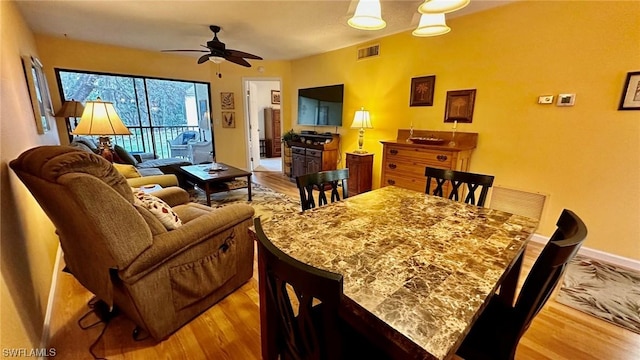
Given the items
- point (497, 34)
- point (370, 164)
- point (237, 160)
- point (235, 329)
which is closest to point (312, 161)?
point (370, 164)

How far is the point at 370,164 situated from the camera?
4.16m

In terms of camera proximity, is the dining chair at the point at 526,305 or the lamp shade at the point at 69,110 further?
the lamp shade at the point at 69,110

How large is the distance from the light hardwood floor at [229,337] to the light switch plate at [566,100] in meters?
1.87

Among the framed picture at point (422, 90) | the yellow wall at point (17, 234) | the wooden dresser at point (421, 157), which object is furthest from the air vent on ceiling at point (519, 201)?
the yellow wall at point (17, 234)

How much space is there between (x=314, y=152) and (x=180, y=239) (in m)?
3.46

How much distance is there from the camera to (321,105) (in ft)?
16.4

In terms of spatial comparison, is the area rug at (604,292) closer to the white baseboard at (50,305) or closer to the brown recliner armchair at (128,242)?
the brown recliner armchair at (128,242)

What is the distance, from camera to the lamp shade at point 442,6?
1.32 meters

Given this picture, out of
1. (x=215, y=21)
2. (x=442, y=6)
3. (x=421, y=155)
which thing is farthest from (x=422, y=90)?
(x=215, y=21)

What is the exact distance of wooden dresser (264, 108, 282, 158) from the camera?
8.53m

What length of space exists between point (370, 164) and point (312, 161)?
3.81 feet

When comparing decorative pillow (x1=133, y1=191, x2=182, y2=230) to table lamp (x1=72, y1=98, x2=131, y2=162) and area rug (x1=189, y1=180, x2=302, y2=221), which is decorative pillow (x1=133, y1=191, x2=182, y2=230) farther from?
area rug (x1=189, y1=180, x2=302, y2=221)

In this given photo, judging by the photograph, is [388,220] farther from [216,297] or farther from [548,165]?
[548,165]

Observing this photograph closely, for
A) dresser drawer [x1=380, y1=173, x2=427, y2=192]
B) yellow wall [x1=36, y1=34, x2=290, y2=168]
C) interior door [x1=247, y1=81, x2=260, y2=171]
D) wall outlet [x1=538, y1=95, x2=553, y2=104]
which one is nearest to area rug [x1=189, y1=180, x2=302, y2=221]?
dresser drawer [x1=380, y1=173, x2=427, y2=192]
